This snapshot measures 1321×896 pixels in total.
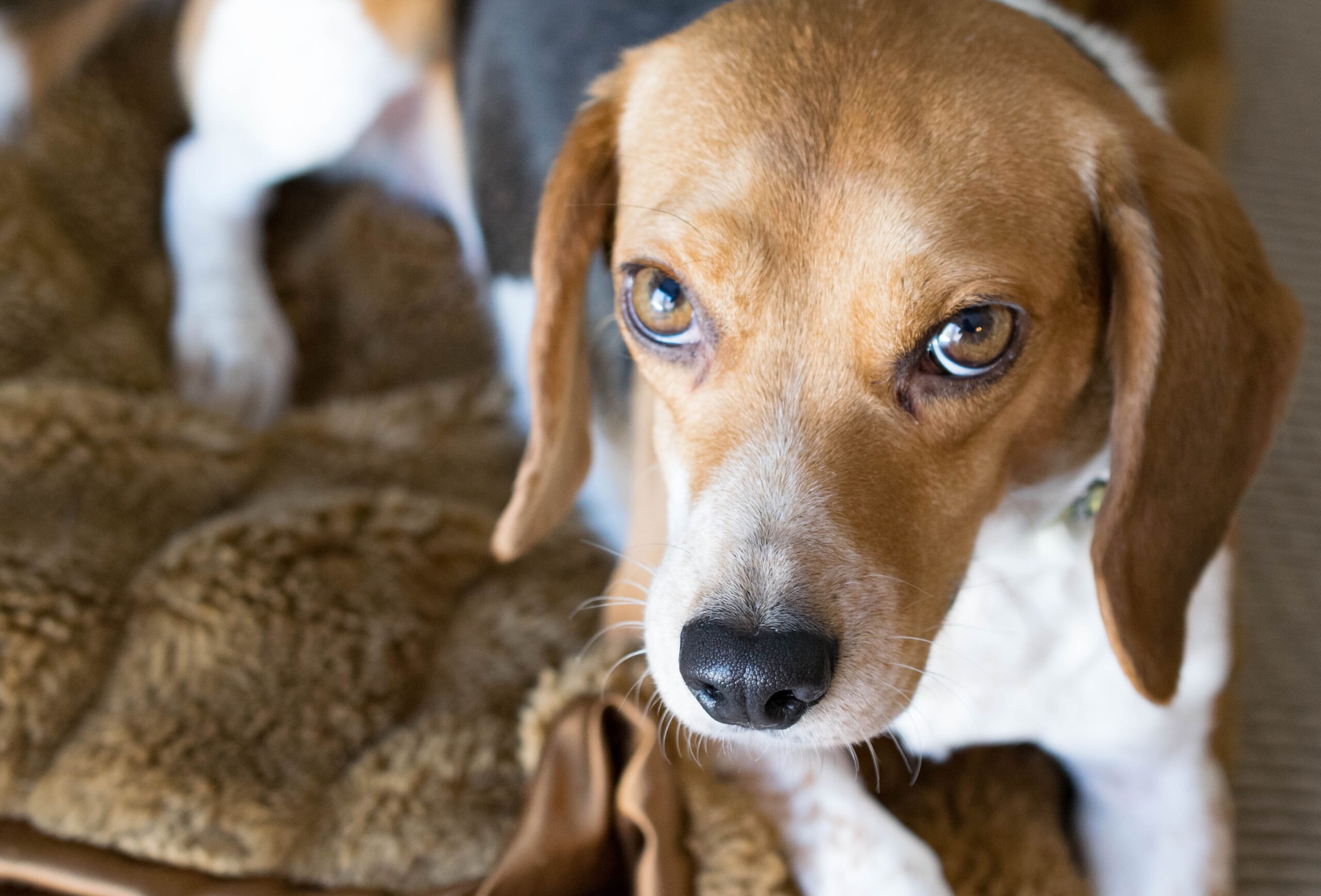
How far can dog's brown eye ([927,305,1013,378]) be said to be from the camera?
1.24 meters

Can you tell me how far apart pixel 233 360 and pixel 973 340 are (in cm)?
169

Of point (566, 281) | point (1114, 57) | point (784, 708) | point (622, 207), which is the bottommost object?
point (784, 708)

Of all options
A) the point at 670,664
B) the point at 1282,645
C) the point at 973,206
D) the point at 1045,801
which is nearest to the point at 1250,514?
the point at 1282,645

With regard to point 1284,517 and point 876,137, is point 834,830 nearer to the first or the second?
point 876,137

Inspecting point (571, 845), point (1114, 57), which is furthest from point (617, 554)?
point (1114, 57)

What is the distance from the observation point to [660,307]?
53.9 inches

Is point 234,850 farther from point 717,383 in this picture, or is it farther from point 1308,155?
point 1308,155

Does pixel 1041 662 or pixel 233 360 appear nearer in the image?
pixel 1041 662

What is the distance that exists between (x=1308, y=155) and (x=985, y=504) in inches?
80.4

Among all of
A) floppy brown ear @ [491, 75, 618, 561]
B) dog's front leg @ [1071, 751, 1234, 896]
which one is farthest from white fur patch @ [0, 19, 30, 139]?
dog's front leg @ [1071, 751, 1234, 896]

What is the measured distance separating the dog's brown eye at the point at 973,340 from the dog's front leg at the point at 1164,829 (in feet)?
2.47

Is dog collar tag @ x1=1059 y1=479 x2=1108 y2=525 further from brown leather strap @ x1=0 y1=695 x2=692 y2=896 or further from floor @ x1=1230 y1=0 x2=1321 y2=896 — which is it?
floor @ x1=1230 y1=0 x2=1321 y2=896

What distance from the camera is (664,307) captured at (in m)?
1.37

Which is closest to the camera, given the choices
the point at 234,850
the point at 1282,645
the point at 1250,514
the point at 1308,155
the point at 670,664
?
the point at 670,664
